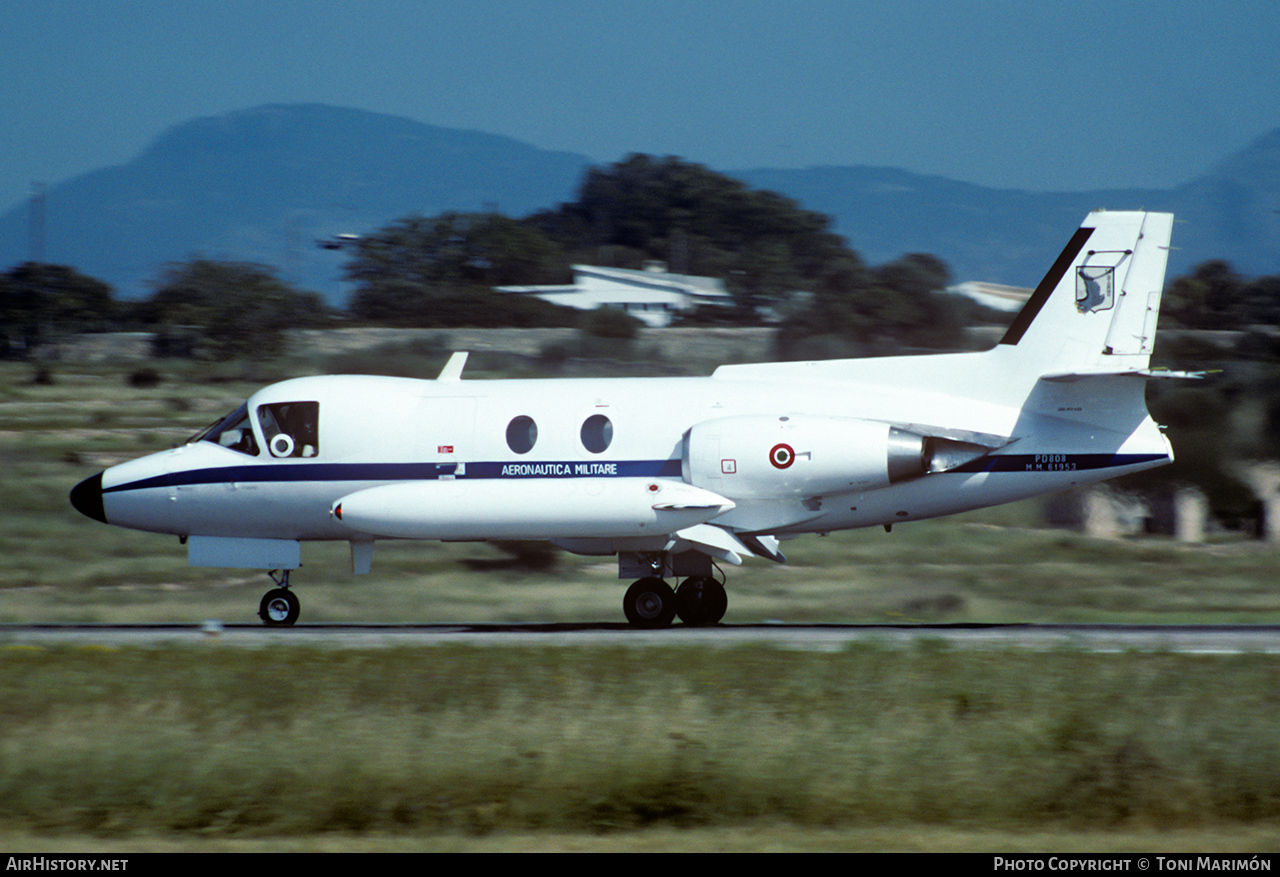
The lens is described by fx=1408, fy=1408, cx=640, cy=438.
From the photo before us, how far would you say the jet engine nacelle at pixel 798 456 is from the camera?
56.8 ft

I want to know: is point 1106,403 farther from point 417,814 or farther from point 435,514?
point 417,814

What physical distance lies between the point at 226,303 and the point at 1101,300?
1728 inches

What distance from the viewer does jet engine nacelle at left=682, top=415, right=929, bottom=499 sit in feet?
56.8

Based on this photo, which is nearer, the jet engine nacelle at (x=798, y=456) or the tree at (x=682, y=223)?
the jet engine nacelle at (x=798, y=456)

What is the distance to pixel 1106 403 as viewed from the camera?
57.5ft

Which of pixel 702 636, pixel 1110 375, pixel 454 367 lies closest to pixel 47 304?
pixel 454 367

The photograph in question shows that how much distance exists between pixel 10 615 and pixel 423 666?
12824mm

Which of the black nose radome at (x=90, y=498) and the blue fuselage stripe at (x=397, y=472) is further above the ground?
the blue fuselage stripe at (x=397, y=472)

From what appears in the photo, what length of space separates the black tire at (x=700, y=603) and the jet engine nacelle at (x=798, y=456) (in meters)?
1.73

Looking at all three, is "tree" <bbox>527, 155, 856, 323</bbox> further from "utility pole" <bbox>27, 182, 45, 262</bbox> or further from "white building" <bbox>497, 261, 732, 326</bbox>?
"utility pole" <bbox>27, 182, 45, 262</bbox>

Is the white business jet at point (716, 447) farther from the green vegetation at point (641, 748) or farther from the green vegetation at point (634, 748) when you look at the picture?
the green vegetation at point (641, 748)

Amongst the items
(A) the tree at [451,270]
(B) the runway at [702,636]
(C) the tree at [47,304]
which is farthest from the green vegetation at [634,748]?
(C) the tree at [47,304]

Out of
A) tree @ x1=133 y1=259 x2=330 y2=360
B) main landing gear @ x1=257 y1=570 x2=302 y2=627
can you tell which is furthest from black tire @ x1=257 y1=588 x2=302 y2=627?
tree @ x1=133 y1=259 x2=330 y2=360

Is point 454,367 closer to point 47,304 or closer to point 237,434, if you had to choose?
point 237,434
